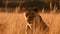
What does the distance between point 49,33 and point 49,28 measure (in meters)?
0.26

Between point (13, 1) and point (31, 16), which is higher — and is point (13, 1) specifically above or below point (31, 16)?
below

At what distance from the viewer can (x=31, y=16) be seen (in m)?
5.57

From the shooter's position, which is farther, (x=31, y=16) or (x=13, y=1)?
(x=13, y=1)

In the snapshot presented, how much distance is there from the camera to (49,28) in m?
5.39

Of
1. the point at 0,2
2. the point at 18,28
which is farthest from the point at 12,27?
the point at 0,2

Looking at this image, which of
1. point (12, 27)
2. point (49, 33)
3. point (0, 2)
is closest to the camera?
→ point (49, 33)

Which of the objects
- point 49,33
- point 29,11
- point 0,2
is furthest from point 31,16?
point 0,2

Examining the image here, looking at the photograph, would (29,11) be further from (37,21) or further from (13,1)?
(13,1)

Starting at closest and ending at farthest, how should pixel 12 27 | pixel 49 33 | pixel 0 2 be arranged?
pixel 49 33
pixel 12 27
pixel 0 2

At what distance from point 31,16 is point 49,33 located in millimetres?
Answer: 631

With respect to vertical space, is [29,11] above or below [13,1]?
above

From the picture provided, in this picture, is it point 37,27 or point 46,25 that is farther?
point 46,25

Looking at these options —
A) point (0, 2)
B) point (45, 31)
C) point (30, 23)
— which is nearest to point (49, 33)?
point (45, 31)

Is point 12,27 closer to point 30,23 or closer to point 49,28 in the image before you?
point 30,23
